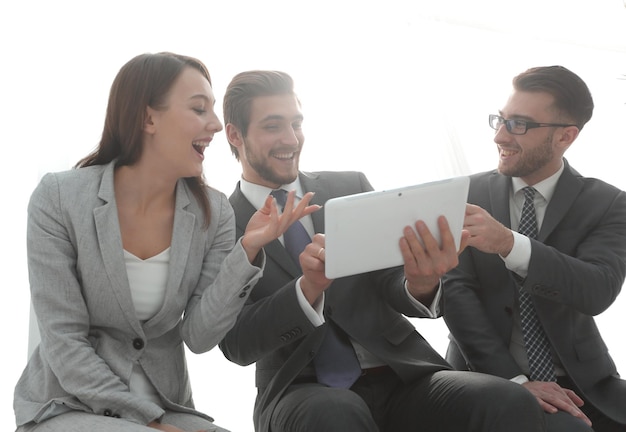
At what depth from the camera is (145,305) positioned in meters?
2.13

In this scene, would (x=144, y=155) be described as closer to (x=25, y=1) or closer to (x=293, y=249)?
(x=293, y=249)

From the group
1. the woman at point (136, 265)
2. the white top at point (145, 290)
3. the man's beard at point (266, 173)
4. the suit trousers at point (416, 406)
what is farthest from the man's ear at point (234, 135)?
the suit trousers at point (416, 406)

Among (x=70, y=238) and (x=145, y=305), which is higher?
(x=70, y=238)

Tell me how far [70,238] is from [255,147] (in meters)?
0.77

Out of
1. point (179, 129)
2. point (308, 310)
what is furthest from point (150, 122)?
point (308, 310)

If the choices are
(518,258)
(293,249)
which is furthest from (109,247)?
(518,258)

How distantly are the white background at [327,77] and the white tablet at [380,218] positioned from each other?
1450mm

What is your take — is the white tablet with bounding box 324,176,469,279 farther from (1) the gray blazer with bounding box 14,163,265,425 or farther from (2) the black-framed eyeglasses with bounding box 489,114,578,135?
(2) the black-framed eyeglasses with bounding box 489,114,578,135

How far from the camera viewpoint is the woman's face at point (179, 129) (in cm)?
219

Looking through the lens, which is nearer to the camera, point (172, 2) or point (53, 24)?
point (53, 24)

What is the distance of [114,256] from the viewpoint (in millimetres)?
2062

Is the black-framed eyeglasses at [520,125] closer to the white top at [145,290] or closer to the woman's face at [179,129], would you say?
the woman's face at [179,129]

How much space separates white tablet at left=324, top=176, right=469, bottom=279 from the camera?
1.94 meters

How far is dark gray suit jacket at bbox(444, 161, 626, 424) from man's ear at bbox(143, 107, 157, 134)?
3.72 feet
